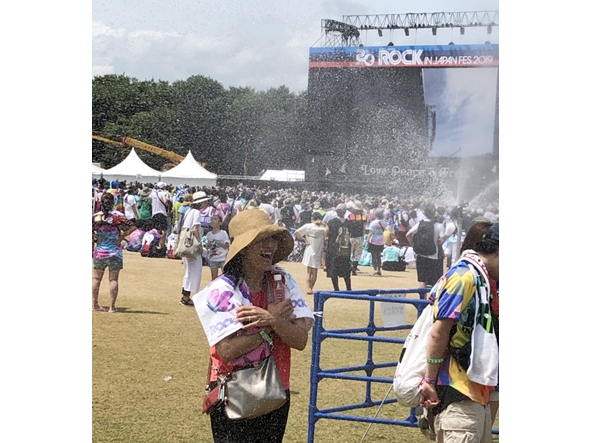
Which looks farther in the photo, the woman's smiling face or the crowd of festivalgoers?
the crowd of festivalgoers

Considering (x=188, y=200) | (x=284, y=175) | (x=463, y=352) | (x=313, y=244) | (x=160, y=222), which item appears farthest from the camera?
(x=160, y=222)

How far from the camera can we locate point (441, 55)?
4207 mm

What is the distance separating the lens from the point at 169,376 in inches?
179

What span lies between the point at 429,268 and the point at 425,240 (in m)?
0.26

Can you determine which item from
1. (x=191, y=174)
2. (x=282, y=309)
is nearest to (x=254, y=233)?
(x=282, y=309)

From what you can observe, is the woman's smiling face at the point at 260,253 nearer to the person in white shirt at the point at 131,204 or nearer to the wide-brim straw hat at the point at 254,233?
the wide-brim straw hat at the point at 254,233

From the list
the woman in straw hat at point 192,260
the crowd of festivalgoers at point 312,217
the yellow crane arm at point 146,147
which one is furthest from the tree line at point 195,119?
the woman in straw hat at point 192,260

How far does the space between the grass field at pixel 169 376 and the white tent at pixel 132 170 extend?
1.01 meters

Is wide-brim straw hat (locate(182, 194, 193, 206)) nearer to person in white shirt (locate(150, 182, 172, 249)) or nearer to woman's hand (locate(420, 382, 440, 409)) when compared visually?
person in white shirt (locate(150, 182, 172, 249))

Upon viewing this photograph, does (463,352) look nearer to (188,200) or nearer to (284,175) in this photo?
(188,200)

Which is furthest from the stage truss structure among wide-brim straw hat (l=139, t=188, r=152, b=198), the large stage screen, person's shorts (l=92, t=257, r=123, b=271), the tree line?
wide-brim straw hat (l=139, t=188, r=152, b=198)

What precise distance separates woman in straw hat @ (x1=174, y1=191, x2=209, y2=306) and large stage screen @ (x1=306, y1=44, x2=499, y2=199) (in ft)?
4.72

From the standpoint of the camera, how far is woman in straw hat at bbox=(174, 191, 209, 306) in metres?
6.43
